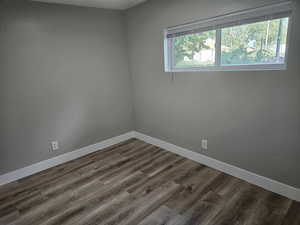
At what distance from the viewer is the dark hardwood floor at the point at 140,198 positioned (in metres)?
1.82

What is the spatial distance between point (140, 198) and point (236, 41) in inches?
81.6

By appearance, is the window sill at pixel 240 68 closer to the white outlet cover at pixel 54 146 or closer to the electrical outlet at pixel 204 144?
the electrical outlet at pixel 204 144

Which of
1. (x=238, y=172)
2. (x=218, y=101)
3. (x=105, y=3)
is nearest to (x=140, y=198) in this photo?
(x=238, y=172)

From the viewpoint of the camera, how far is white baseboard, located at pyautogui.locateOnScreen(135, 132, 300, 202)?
198cm

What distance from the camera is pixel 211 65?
7.91ft

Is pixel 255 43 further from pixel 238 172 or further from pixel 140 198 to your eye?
pixel 140 198

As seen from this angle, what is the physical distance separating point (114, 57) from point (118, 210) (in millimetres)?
2397

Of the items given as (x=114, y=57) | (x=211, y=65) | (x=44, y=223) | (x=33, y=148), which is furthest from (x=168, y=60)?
(x=44, y=223)

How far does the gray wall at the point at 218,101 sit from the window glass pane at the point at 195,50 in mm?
201

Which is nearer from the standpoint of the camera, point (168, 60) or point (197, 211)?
point (197, 211)

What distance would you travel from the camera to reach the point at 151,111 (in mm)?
3326

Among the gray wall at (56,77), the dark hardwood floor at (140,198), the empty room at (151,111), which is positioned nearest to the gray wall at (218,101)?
the empty room at (151,111)

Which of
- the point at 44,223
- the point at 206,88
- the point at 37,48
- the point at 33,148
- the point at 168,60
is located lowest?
the point at 44,223

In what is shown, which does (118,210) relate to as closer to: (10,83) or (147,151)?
(147,151)
